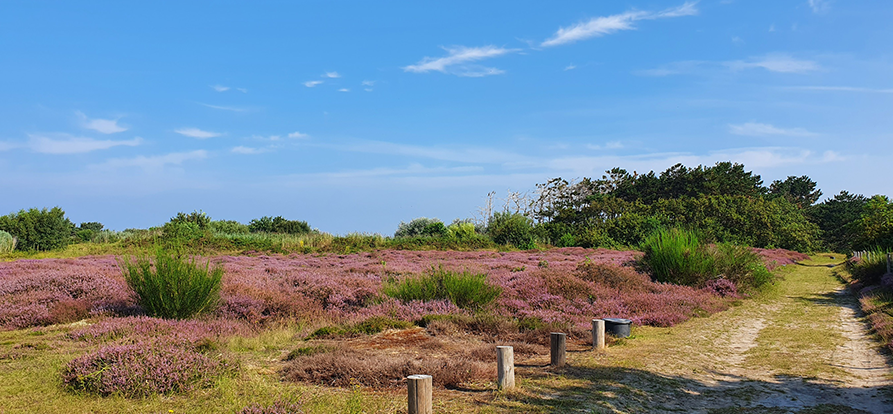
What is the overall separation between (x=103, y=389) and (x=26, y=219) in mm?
24874

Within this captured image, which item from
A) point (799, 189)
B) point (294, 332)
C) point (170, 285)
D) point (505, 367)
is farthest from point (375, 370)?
point (799, 189)

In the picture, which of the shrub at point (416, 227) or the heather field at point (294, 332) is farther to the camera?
the shrub at point (416, 227)

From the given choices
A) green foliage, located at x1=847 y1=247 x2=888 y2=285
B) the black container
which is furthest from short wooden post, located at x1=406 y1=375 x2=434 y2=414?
green foliage, located at x1=847 y1=247 x2=888 y2=285

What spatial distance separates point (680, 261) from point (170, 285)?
524 inches

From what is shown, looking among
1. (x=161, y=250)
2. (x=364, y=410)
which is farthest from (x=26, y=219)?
(x=364, y=410)

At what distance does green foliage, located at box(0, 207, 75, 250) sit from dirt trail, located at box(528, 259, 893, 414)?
84.6 feet

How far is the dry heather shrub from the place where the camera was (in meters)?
6.21

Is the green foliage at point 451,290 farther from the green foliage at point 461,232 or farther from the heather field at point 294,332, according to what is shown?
the green foliage at point 461,232

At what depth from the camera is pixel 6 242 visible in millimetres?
23406

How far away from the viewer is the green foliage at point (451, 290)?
444 inches

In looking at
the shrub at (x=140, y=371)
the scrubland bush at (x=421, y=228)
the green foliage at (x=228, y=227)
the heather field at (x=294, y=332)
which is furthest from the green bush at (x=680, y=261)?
the green foliage at (x=228, y=227)

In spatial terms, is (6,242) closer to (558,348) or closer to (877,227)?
(558,348)

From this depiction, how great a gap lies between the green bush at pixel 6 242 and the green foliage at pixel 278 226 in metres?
16.7

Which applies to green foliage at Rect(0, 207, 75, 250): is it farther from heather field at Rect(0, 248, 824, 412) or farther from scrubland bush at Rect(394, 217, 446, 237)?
scrubland bush at Rect(394, 217, 446, 237)
